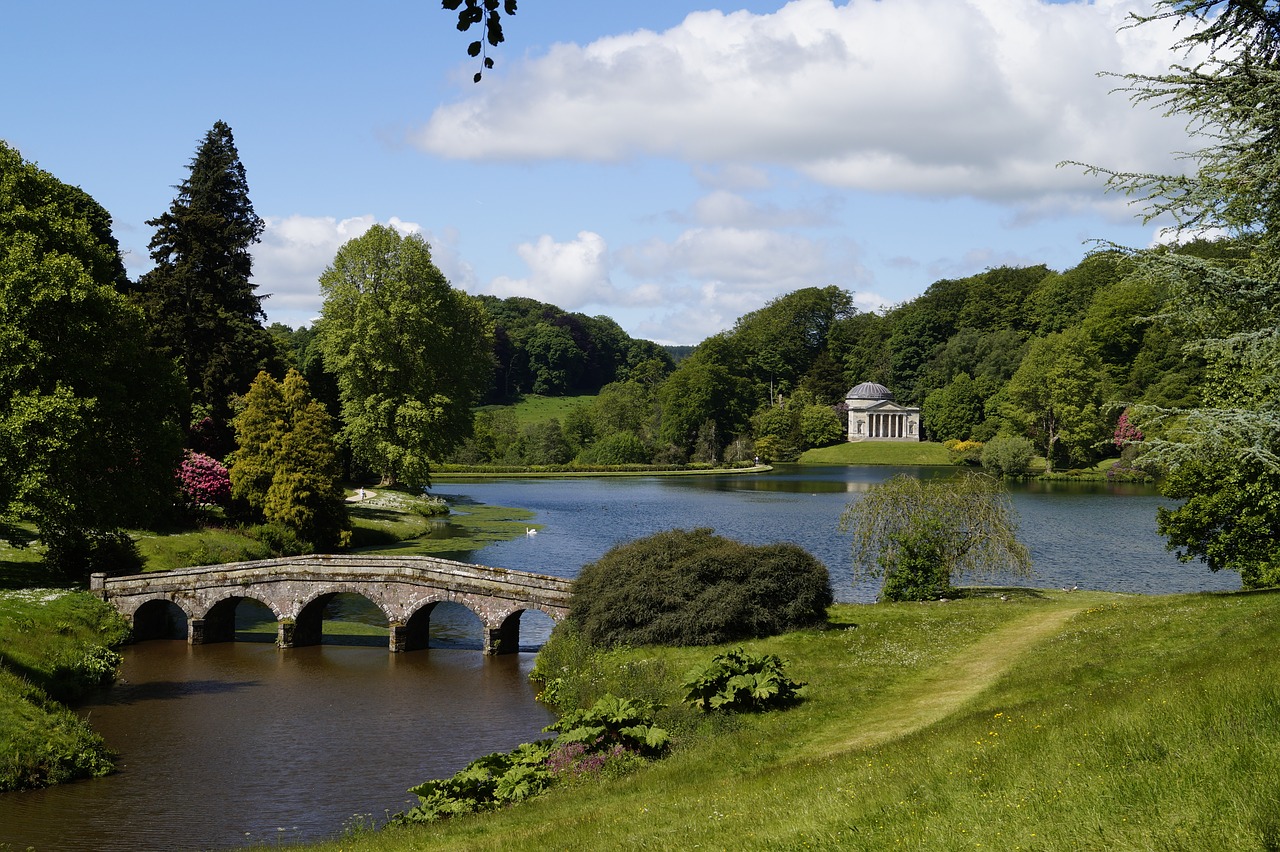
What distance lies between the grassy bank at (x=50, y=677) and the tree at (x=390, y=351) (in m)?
33.3

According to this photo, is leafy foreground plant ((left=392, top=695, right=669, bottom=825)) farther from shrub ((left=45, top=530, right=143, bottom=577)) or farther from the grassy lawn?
the grassy lawn

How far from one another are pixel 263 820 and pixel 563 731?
6.17 metres

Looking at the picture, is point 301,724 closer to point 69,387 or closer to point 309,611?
point 309,611

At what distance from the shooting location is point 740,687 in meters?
23.5

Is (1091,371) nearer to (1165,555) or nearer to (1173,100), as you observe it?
(1165,555)

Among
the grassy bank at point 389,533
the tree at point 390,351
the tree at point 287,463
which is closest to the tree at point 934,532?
the grassy bank at point 389,533

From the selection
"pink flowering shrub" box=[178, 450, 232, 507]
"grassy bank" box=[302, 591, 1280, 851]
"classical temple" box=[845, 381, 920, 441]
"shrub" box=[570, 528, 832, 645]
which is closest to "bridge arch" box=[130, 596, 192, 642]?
"pink flowering shrub" box=[178, 450, 232, 507]

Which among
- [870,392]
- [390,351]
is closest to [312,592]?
[390,351]

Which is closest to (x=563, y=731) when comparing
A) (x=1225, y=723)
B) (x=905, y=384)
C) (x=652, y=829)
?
(x=652, y=829)

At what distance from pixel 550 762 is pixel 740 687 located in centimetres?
469

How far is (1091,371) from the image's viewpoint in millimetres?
107250

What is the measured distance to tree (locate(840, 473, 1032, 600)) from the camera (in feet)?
117

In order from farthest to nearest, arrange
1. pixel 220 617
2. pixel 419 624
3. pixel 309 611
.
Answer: pixel 220 617, pixel 309 611, pixel 419 624

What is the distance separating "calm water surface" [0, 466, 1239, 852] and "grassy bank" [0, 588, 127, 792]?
0.71 meters
